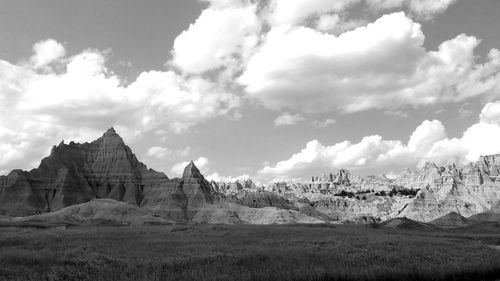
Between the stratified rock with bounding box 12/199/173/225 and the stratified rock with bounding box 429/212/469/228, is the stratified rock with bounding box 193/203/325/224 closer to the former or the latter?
the stratified rock with bounding box 12/199/173/225

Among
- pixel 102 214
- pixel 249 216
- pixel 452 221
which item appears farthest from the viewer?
pixel 452 221

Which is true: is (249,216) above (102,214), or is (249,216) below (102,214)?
above

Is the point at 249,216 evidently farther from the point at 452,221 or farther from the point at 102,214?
the point at 452,221

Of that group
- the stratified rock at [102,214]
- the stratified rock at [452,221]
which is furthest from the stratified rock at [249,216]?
the stratified rock at [452,221]

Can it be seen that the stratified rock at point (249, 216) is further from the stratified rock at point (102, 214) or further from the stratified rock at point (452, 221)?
the stratified rock at point (452, 221)

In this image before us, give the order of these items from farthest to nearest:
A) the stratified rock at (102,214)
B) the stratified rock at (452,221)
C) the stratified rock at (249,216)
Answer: the stratified rock at (452,221) → the stratified rock at (249,216) → the stratified rock at (102,214)

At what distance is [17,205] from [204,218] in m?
74.0

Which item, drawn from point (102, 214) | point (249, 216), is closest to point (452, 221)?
point (249, 216)

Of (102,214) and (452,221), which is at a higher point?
(102,214)

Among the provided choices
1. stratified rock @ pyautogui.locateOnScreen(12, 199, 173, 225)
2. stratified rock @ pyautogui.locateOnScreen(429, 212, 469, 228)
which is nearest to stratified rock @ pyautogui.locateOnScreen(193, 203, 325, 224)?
stratified rock @ pyautogui.locateOnScreen(12, 199, 173, 225)

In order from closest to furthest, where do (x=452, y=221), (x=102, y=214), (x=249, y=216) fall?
(x=102, y=214) → (x=249, y=216) → (x=452, y=221)

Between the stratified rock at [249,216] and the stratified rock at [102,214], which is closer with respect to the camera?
the stratified rock at [102,214]

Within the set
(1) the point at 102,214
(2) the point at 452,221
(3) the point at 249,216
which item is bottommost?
(2) the point at 452,221

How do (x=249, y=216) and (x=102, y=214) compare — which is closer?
(x=102, y=214)
